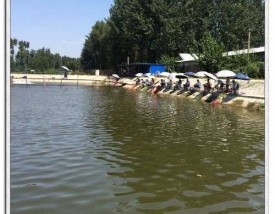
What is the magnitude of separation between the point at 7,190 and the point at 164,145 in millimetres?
10951

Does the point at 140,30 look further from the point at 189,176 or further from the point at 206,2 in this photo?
the point at 189,176

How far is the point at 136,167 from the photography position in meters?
10.5

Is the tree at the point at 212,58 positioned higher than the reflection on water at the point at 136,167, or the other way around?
the tree at the point at 212,58

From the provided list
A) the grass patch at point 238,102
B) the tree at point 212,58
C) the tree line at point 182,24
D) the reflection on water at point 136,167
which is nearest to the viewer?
the reflection on water at point 136,167

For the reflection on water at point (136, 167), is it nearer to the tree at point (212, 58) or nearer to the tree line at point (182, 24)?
the tree at point (212, 58)

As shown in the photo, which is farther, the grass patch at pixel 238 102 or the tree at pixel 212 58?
the tree at pixel 212 58

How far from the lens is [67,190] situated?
8195mm

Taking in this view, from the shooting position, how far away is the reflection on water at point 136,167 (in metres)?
7.52

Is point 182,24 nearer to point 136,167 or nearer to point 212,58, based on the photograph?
point 212,58

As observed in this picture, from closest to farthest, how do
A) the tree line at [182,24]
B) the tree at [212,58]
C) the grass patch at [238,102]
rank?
the grass patch at [238,102], the tree at [212,58], the tree line at [182,24]

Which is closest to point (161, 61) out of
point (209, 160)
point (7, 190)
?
point (209, 160)

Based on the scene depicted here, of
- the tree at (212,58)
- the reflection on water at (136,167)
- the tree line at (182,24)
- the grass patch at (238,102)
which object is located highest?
the tree line at (182,24)

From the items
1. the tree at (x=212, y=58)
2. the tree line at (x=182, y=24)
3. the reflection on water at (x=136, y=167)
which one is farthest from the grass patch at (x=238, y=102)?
the tree line at (x=182, y=24)

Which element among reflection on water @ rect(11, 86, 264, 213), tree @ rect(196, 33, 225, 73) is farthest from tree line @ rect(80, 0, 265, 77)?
reflection on water @ rect(11, 86, 264, 213)
